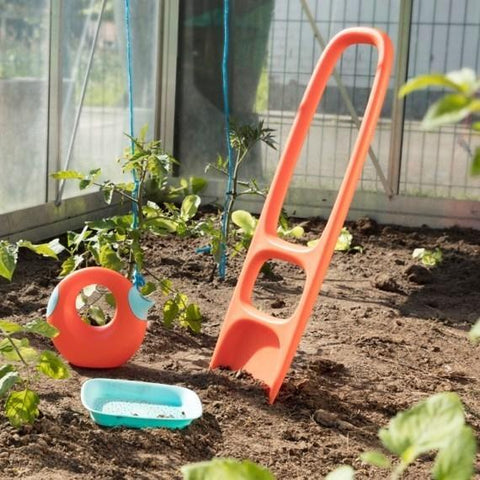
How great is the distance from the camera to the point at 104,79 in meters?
6.08

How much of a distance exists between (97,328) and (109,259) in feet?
1.19

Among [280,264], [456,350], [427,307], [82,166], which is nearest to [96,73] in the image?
[82,166]

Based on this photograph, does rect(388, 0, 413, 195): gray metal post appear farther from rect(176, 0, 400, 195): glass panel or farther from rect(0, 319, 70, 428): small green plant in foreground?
rect(0, 319, 70, 428): small green plant in foreground

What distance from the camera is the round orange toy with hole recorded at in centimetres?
329

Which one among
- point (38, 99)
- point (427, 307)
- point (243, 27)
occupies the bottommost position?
point (427, 307)

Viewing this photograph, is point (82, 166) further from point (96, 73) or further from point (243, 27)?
point (243, 27)

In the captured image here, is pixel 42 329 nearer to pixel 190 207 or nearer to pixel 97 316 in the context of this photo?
pixel 97 316

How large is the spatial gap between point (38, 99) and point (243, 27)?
1769 millimetres

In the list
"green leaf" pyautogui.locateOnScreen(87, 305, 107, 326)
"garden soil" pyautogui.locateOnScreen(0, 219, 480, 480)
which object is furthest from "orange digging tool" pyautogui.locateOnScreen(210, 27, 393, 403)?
"green leaf" pyautogui.locateOnScreen(87, 305, 107, 326)

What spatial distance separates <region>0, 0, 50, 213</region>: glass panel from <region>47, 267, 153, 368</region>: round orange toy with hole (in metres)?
1.90

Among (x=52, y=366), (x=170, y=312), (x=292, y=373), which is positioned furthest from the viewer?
(x=170, y=312)

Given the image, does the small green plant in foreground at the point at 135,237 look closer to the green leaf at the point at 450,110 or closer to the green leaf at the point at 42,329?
the green leaf at the point at 42,329

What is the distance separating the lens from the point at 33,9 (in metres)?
5.18

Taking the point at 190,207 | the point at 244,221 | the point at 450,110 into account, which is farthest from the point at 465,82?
the point at 244,221
